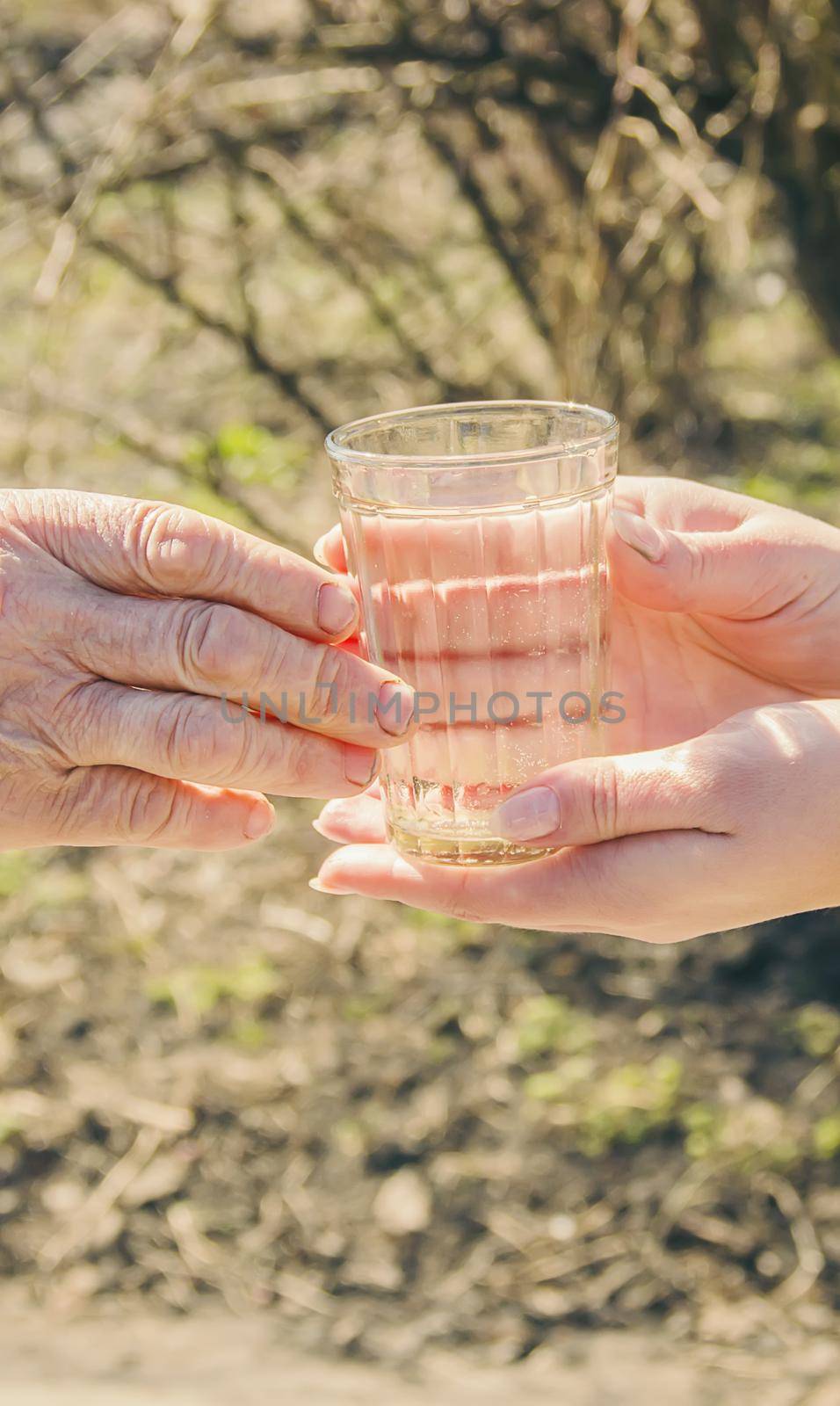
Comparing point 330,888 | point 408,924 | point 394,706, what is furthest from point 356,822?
point 408,924

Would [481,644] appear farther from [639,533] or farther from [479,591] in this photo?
[639,533]

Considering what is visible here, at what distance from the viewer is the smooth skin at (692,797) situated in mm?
1711

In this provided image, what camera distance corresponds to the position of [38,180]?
3705mm

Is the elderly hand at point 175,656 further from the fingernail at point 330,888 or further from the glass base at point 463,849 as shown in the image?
the fingernail at point 330,888

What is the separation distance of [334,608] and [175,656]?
18cm

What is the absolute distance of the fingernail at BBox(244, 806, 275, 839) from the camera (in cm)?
178

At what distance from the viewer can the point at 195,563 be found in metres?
1.52

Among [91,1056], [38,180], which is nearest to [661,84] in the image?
[38,180]

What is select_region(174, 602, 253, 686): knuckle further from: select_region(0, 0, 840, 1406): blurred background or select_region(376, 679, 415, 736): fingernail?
select_region(0, 0, 840, 1406): blurred background

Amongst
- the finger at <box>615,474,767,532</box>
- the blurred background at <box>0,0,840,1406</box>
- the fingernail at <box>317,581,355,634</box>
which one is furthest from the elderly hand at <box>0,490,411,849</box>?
the blurred background at <box>0,0,840,1406</box>

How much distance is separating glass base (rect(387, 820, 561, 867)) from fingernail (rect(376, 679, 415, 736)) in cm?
19

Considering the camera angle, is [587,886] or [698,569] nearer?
[587,886]

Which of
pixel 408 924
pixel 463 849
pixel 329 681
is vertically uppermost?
pixel 329 681

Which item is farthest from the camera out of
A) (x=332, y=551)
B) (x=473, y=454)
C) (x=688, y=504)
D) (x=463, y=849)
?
(x=688, y=504)
